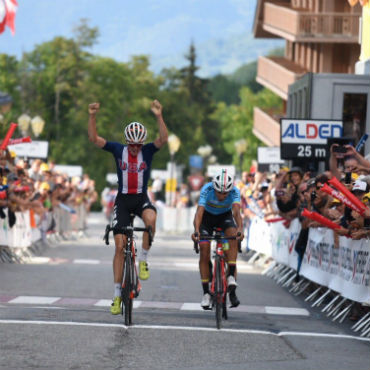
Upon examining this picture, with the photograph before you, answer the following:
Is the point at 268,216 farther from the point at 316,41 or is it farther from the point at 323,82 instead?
the point at 316,41

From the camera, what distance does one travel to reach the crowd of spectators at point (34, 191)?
1008 inches

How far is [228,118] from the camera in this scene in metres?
132

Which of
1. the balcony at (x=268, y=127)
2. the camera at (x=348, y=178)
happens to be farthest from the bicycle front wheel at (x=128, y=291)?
the balcony at (x=268, y=127)

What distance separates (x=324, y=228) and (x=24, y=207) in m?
9.62

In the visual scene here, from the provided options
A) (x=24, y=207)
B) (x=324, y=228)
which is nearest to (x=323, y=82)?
(x=24, y=207)

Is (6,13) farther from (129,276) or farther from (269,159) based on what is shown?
(129,276)

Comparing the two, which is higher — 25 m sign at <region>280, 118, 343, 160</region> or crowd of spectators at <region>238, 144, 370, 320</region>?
25 m sign at <region>280, 118, 343, 160</region>

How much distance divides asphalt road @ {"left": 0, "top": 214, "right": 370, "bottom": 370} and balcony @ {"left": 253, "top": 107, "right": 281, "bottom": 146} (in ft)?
124

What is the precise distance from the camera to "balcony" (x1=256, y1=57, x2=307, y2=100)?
193 ft

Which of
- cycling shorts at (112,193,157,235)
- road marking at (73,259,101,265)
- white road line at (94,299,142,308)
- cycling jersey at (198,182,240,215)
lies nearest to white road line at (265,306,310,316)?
white road line at (94,299,142,308)

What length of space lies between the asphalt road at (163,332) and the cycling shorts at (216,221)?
1050 mm

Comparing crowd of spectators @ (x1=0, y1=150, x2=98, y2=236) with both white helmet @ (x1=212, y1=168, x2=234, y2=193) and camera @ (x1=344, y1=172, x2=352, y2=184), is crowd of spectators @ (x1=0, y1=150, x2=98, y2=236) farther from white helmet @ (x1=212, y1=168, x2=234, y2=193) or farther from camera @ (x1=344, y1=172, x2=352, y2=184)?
white helmet @ (x1=212, y1=168, x2=234, y2=193)

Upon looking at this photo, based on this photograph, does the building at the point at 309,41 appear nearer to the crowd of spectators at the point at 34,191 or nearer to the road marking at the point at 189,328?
the crowd of spectators at the point at 34,191

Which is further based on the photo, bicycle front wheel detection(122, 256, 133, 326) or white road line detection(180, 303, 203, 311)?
white road line detection(180, 303, 203, 311)
